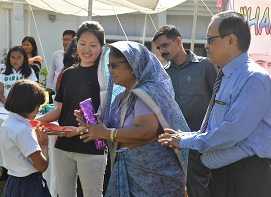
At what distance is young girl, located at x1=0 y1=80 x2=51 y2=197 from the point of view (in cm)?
342

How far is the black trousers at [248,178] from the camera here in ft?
9.00

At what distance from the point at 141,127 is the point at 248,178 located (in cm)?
71

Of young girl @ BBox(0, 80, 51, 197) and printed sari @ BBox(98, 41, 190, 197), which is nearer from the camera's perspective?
printed sari @ BBox(98, 41, 190, 197)

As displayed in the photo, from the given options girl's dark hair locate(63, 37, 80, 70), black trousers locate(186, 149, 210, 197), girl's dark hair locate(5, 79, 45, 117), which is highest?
girl's dark hair locate(63, 37, 80, 70)

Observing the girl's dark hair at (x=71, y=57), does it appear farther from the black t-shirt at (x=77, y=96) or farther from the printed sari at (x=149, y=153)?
the printed sari at (x=149, y=153)

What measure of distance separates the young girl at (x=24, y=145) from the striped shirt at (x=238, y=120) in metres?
1.11

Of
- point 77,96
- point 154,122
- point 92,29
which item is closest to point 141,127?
point 154,122

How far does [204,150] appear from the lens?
2723mm

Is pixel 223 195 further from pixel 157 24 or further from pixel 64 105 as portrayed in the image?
pixel 157 24

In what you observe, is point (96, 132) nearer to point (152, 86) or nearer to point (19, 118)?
point (152, 86)

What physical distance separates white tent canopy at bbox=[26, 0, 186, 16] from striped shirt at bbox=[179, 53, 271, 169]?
6.42 m

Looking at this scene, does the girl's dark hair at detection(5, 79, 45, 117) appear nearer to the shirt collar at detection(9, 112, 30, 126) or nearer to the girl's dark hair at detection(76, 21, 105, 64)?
the shirt collar at detection(9, 112, 30, 126)

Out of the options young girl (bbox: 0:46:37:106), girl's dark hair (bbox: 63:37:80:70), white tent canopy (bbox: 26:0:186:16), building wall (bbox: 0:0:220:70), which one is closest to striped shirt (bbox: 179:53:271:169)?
girl's dark hair (bbox: 63:37:80:70)

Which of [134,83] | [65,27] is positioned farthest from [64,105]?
[65,27]
